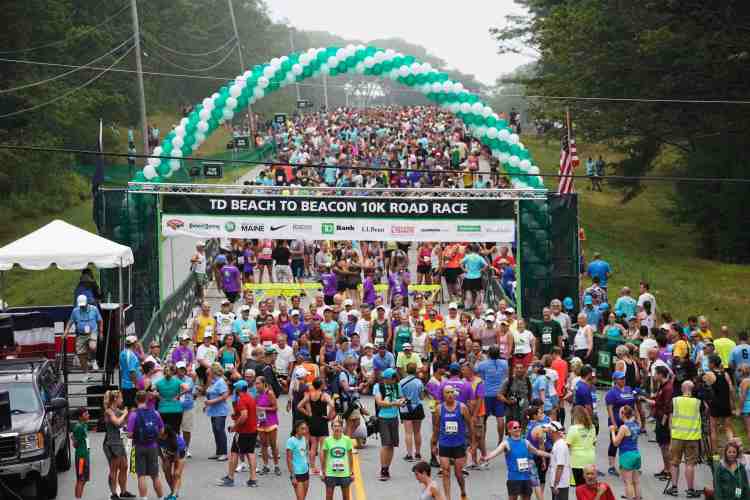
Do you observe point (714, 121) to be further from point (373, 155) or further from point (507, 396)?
point (507, 396)

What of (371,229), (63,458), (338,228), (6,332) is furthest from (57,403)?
(371,229)

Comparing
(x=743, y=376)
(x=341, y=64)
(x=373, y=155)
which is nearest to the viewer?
(x=743, y=376)

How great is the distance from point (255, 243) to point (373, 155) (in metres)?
20.8

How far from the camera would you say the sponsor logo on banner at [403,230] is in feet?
88.1

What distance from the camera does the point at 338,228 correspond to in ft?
87.9

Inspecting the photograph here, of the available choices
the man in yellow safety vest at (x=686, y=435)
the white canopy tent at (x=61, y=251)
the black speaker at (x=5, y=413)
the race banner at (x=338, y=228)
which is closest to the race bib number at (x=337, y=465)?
the black speaker at (x=5, y=413)

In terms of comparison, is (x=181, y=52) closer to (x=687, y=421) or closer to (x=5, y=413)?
(x=5, y=413)

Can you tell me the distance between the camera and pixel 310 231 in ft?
88.0

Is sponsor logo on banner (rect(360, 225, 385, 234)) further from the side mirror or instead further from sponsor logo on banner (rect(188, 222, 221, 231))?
the side mirror

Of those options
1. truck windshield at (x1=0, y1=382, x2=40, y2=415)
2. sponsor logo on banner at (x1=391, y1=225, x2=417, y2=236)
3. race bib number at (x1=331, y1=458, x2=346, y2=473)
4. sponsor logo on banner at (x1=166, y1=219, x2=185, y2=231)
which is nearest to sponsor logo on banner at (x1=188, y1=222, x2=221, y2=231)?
sponsor logo on banner at (x1=166, y1=219, x2=185, y2=231)

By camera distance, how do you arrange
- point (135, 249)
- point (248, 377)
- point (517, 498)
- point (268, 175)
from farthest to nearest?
point (268, 175)
point (135, 249)
point (248, 377)
point (517, 498)

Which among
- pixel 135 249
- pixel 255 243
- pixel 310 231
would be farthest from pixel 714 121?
pixel 135 249

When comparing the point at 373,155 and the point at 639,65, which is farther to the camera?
the point at 373,155

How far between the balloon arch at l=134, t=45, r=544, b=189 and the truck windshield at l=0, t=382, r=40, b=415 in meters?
12.0
